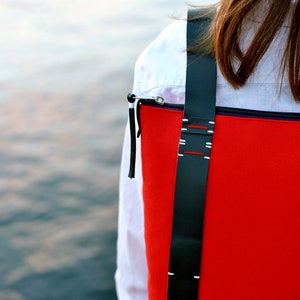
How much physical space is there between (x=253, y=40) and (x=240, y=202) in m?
0.23

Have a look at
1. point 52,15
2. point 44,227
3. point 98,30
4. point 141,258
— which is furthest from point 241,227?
point 52,15

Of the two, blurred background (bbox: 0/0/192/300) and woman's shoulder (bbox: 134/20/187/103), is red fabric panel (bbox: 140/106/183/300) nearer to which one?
woman's shoulder (bbox: 134/20/187/103)

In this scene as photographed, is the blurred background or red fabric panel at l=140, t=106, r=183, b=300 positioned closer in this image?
red fabric panel at l=140, t=106, r=183, b=300

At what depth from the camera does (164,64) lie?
106 cm

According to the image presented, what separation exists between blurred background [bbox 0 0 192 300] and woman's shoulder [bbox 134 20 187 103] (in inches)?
68.9

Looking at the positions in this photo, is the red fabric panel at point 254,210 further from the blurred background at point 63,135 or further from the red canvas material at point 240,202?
the blurred background at point 63,135

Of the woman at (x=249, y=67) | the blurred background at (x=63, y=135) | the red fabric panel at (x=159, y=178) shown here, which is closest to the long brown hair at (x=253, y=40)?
the woman at (x=249, y=67)

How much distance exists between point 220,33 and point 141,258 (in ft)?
1.57

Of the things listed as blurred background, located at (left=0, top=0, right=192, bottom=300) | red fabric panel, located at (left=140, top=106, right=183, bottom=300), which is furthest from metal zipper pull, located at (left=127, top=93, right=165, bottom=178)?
blurred background, located at (left=0, top=0, right=192, bottom=300)

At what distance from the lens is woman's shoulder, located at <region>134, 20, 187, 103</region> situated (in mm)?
1045

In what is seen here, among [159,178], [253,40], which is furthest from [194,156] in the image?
[253,40]

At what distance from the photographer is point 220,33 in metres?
1.01

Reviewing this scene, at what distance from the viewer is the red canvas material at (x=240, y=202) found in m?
0.99

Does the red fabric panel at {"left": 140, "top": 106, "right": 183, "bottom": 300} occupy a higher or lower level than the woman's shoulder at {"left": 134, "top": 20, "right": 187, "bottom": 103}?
lower
